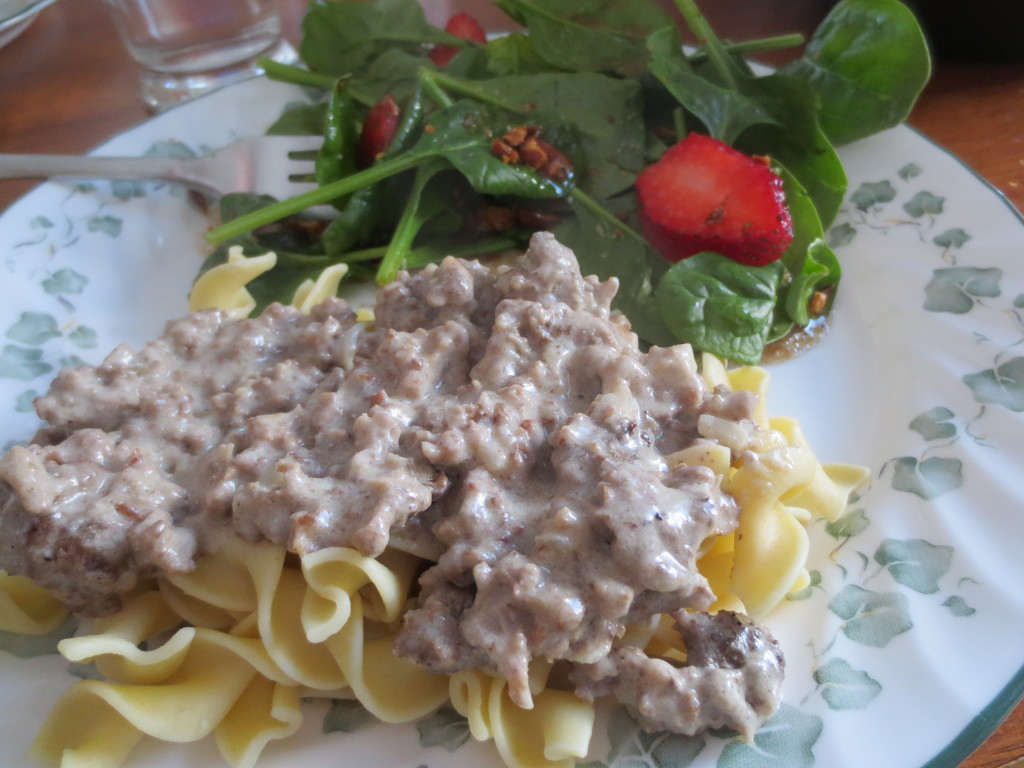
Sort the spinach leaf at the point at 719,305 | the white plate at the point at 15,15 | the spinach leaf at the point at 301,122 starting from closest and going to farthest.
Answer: the spinach leaf at the point at 719,305 < the white plate at the point at 15,15 < the spinach leaf at the point at 301,122

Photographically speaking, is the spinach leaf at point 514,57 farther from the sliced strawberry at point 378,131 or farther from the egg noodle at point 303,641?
the egg noodle at point 303,641

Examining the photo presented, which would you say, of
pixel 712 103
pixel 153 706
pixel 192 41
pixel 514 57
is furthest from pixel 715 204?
pixel 192 41

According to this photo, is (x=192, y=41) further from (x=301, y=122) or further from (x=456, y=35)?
(x=456, y=35)

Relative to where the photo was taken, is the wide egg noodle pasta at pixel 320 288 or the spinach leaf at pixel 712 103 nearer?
the wide egg noodle pasta at pixel 320 288

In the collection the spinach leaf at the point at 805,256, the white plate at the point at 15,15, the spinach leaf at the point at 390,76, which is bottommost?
the spinach leaf at the point at 805,256

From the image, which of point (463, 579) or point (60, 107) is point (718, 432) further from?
point (60, 107)

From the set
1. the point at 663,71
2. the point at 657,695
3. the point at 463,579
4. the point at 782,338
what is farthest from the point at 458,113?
the point at 657,695

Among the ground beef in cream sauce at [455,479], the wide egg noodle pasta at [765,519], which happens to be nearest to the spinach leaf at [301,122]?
the ground beef in cream sauce at [455,479]

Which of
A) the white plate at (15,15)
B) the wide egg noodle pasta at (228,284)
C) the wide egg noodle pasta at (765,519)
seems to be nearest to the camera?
the wide egg noodle pasta at (765,519)
